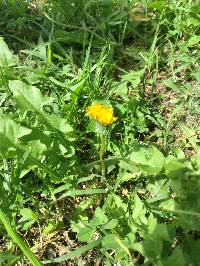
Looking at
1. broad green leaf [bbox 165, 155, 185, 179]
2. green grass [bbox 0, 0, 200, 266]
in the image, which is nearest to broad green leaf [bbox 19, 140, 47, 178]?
green grass [bbox 0, 0, 200, 266]

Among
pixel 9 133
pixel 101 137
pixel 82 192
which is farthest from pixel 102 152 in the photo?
pixel 9 133

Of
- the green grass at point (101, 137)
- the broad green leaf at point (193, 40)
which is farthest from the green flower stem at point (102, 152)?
the broad green leaf at point (193, 40)

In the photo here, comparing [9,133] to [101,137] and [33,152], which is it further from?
[101,137]

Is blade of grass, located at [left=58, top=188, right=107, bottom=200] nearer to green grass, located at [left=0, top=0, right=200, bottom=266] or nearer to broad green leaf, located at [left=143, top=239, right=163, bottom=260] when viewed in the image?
green grass, located at [left=0, top=0, right=200, bottom=266]

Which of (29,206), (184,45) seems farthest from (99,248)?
(184,45)

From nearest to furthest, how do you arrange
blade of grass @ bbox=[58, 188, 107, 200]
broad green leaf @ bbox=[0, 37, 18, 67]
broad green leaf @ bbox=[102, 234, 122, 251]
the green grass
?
broad green leaf @ bbox=[102, 234, 122, 251], the green grass, blade of grass @ bbox=[58, 188, 107, 200], broad green leaf @ bbox=[0, 37, 18, 67]

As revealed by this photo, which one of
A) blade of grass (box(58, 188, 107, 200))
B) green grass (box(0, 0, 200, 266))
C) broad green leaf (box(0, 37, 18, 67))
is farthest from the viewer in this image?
broad green leaf (box(0, 37, 18, 67))

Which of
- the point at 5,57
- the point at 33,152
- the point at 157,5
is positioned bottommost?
the point at 33,152

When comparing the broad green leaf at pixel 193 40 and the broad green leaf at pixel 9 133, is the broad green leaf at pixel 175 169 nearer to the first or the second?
the broad green leaf at pixel 9 133

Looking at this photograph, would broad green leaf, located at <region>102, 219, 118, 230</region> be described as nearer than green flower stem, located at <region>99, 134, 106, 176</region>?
Yes
